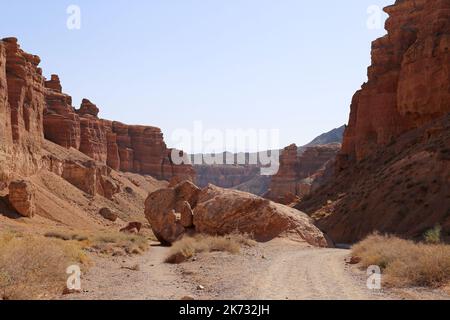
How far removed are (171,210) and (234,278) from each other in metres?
17.0

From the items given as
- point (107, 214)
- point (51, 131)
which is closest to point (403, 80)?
point (107, 214)

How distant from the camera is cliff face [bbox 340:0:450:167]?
4741 cm

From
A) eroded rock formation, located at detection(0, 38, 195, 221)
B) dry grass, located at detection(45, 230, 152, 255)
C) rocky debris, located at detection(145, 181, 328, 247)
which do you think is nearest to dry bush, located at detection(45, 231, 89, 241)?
dry grass, located at detection(45, 230, 152, 255)

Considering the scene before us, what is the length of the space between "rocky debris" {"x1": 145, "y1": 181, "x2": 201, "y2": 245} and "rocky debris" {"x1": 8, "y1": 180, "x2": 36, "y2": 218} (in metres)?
15.7

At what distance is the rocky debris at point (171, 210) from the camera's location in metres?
29.4

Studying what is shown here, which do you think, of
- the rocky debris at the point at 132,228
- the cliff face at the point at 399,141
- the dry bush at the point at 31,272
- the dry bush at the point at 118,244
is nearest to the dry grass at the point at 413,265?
the dry bush at the point at 31,272

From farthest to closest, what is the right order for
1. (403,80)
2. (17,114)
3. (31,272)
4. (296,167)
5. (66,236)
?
(296,167) → (17,114) → (403,80) → (66,236) → (31,272)

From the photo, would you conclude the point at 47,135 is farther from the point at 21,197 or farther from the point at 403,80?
the point at 403,80

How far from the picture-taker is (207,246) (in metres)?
21.8

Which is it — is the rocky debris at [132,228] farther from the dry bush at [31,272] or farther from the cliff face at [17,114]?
the dry bush at [31,272]

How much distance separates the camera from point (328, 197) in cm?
5444

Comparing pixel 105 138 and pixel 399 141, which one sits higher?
pixel 105 138

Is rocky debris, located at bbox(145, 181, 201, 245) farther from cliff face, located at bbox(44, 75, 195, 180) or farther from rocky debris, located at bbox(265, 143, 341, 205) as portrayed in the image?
rocky debris, located at bbox(265, 143, 341, 205)

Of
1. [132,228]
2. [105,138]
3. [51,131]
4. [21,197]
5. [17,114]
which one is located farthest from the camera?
[105,138]
